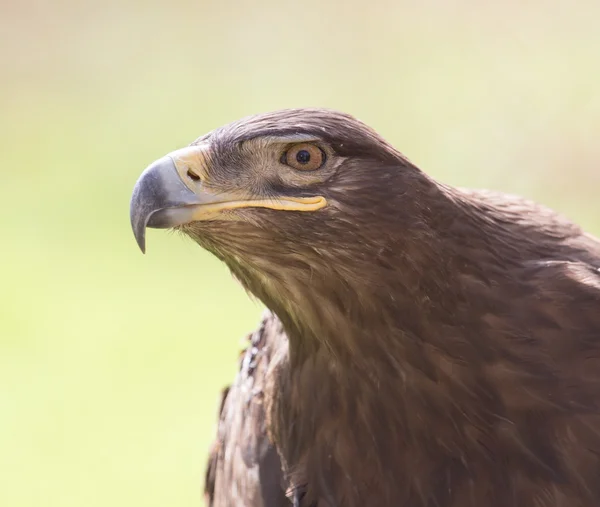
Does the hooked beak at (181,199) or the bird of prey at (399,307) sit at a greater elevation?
the hooked beak at (181,199)

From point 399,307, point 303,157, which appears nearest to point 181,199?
point 303,157

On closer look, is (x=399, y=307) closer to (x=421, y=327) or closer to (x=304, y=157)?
(x=421, y=327)

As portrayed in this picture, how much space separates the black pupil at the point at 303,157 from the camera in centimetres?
232

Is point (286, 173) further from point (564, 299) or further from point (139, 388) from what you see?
point (139, 388)

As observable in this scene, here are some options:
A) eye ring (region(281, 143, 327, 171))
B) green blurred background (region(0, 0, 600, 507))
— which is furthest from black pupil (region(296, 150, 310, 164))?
green blurred background (region(0, 0, 600, 507))

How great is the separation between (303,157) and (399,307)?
15.4 inches

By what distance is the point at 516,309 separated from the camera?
242 cm

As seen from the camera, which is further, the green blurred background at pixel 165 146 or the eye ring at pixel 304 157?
the green blurred background at pixel 165 146

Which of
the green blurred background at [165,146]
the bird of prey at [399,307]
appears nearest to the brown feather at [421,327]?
the bird of prey at [399,307]

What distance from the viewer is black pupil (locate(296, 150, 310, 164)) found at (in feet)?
7.63

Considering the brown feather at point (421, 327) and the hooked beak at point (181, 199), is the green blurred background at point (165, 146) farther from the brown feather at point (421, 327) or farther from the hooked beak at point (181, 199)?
the hooked beak at point (181, 199)

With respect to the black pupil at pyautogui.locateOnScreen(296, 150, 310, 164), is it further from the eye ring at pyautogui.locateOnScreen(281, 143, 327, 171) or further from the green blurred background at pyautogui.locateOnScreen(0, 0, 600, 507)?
the green blurred background at pyautogui.locateOnScreen(0, 0, 600, 507)

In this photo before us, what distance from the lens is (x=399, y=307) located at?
238 cm

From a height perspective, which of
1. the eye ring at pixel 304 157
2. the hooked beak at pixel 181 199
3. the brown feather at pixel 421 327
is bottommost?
the brown feather at pixel 421 327
